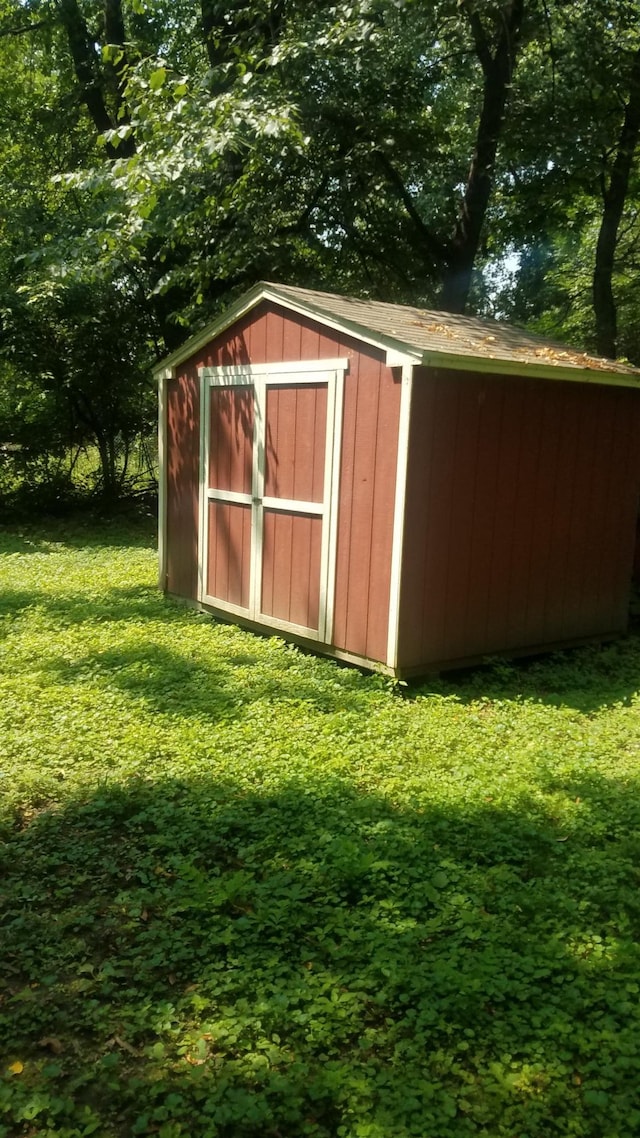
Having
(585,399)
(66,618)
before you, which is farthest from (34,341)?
(585,399)

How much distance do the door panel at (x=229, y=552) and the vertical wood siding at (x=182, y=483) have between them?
0.31 meters

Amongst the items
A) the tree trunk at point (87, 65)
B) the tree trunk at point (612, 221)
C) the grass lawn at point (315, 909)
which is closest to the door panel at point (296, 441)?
the grass lawn at point (315, 909)

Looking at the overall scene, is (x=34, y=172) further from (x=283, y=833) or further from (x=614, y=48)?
(x=283, y=833)

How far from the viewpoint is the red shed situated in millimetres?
5809

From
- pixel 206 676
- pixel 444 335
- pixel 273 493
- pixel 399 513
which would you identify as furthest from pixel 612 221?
pixel 206 676

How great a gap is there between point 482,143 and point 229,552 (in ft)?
25.1

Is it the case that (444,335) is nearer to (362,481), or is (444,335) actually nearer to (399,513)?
(362,481)

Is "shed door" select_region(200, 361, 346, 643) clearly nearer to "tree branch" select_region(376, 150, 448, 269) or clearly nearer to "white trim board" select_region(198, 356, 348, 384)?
"white trim board" select_region(198, 356, 348, 384)

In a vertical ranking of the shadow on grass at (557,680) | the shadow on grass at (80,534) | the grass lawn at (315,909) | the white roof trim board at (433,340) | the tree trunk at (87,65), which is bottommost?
the shadow on grass at (80,534)

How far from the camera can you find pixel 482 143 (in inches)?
464

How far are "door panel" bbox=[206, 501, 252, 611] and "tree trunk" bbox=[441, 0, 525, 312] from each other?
6599 mm

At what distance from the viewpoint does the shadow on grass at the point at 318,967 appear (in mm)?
2301

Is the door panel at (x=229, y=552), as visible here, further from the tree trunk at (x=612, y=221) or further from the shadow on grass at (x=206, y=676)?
the tree trunk at (x=612, y=221)

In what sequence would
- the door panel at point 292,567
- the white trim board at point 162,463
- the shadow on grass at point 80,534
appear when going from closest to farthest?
the door panel at point 292,567
the white trim board at point 162,463
the shadow on grass at point 80,534
